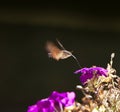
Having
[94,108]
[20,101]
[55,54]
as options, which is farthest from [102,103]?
[20,101]

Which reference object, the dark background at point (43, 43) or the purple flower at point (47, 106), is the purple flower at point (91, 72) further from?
the dark background at point (43, 43)

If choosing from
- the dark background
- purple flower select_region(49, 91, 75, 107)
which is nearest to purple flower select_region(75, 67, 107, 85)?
purple flower select_region(49, 91, 75, 107)

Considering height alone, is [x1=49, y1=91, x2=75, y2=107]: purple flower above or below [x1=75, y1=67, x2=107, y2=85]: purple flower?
below

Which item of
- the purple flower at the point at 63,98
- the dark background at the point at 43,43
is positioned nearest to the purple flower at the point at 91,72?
the purple flower at the point at 63,98

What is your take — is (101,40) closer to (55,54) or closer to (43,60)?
(43,60)

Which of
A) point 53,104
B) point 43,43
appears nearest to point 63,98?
point 53,104

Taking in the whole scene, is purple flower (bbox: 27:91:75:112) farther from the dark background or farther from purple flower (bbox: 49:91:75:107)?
the dark background

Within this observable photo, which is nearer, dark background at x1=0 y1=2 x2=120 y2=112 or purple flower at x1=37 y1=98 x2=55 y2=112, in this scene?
purple flower at x1=37 y1=98 x2=55 y2=112

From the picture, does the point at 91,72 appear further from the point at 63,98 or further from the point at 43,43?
the point at 43,43
